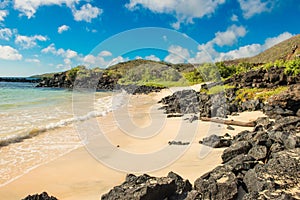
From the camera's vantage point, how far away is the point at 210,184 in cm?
352

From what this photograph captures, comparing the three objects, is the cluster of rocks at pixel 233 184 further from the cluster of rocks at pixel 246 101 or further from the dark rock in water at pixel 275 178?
the cluster of rocks at pixel 246 101

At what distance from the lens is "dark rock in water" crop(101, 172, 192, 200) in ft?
11.1

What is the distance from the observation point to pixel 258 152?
16.5 ft

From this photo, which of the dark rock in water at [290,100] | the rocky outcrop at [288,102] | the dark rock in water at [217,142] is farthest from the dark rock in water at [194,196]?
the dark rock in water at [290,100]

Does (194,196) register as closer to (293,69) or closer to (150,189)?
(150,189)

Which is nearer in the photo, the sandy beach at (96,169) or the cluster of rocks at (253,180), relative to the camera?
the cluster of rocks at (253,180)

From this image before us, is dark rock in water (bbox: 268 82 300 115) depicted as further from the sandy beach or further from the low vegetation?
the low vegetation

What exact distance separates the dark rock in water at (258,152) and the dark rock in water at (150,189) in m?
1.84

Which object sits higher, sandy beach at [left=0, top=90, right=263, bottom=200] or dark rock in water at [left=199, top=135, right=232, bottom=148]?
dark rock in water at [left=199, top=135, right=232, bottom=148]

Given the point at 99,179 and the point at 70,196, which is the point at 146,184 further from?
the point at 99,179

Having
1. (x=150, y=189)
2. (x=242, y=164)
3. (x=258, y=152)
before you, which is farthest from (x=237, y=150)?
(x=150, y=189)

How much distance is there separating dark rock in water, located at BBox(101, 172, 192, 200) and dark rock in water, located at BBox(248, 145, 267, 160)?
1836mm

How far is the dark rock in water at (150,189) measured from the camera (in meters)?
3.39

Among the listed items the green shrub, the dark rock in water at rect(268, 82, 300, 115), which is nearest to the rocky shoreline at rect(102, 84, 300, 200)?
the dark rock in water at rect(268, 82, 300, 115)
